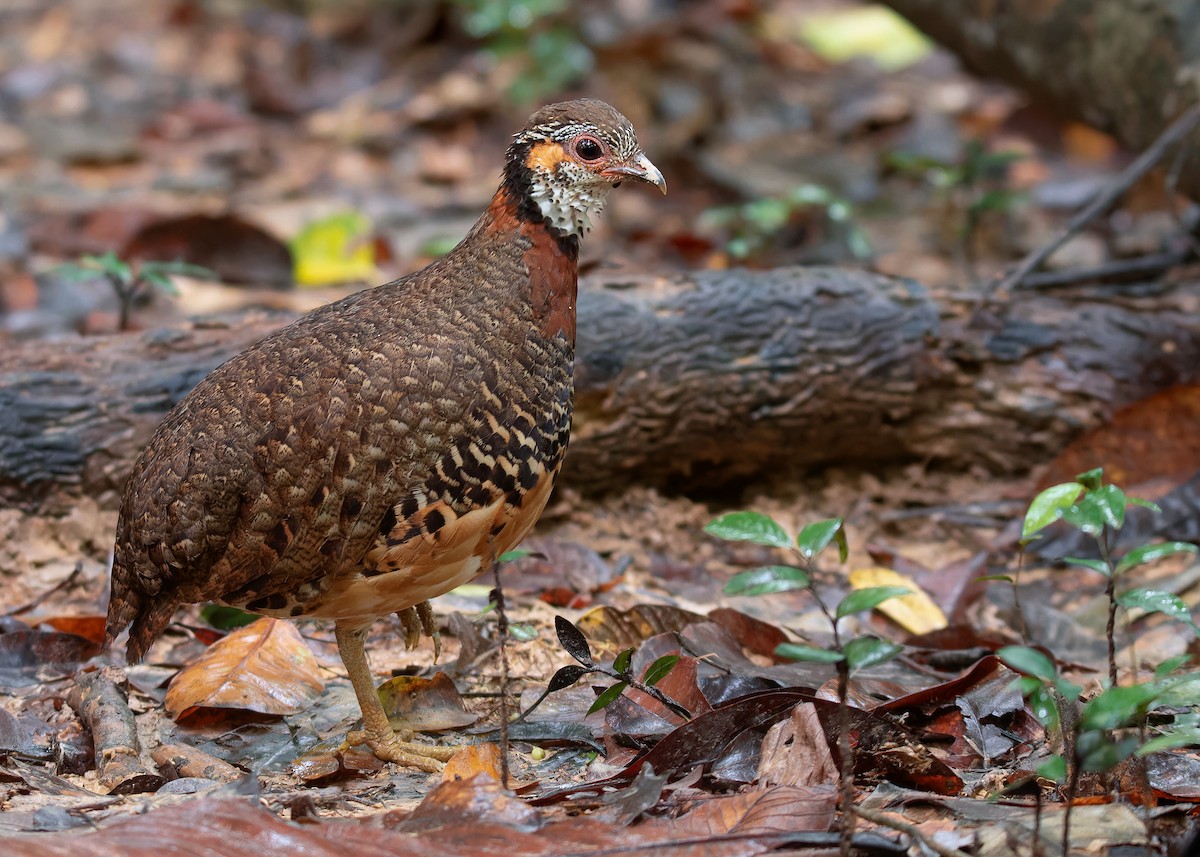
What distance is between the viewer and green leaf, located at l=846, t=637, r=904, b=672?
263cm

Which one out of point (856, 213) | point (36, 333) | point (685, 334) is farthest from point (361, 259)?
point (856, 213)

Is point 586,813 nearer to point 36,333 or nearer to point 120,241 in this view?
point 36,333

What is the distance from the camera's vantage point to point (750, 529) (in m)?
3.03

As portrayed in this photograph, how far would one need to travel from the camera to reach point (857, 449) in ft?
19.9

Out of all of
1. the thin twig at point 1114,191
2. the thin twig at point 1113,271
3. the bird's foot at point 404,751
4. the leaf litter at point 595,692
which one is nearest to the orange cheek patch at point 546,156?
the leaf litter at point 595,692

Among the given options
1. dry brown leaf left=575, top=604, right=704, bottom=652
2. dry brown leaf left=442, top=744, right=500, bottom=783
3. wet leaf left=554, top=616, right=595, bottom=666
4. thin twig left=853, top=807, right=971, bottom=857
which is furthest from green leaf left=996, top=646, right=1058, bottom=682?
dry brown leaf left=575, top=604, right=704, bottom=652

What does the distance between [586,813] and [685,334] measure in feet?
9.53

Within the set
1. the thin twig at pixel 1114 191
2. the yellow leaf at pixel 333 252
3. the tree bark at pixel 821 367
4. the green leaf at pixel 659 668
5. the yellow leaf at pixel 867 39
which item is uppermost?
the yellow leaf at pixel 867 39

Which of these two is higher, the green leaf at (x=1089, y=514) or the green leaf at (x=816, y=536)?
the green leaf at (x=816, y=536)

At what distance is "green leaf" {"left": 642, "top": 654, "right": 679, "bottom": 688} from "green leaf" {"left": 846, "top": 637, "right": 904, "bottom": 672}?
0.84m

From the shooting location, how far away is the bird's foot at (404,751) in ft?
12.4

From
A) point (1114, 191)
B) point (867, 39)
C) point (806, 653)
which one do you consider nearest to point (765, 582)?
point (806, 653)

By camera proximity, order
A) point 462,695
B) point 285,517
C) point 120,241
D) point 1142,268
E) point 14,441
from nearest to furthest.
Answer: point 285,517
point 462,695
point 14,441
point 1142,268
point 120,241

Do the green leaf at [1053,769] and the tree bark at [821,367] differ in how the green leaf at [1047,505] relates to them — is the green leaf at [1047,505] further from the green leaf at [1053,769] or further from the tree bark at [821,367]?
the tree bark at [821,367]
